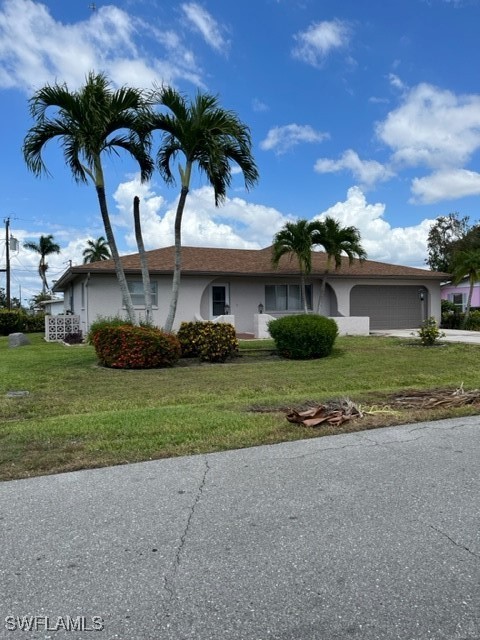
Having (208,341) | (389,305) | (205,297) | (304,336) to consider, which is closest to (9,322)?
(205,297)

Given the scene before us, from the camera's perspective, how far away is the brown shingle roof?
1969 centimetres

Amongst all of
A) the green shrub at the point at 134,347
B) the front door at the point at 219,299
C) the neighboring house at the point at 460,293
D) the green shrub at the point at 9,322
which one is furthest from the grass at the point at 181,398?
the neighboring house at the point at 460,293

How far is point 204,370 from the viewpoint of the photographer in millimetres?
11734

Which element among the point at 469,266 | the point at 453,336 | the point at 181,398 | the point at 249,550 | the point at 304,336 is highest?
the point at 469,266

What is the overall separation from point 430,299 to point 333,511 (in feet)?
76.7

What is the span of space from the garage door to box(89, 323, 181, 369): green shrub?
1409 centimetres

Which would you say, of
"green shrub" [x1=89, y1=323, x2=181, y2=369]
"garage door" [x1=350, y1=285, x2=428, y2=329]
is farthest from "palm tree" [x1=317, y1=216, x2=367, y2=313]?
"green shrub" [x1=89, y1=323, x2=181, y2=369]

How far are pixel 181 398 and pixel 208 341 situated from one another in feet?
15.5

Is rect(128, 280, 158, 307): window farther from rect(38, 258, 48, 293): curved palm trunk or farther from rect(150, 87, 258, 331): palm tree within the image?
rect(38, 258, 48, 293): curved palm trunk

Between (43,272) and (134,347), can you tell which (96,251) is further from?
(134,347)

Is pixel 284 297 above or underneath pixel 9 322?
above

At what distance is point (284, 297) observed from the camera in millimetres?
22891

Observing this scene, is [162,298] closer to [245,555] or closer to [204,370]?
[204,370]

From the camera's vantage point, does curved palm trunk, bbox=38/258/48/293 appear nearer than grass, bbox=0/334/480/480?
No
